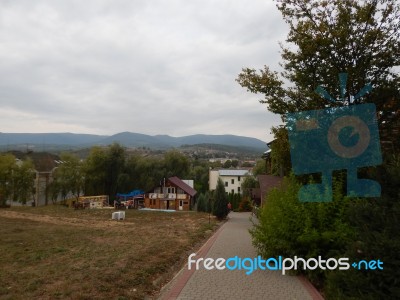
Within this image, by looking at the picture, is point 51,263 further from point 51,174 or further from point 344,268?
point 51,174

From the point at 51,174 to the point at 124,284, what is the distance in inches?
1994

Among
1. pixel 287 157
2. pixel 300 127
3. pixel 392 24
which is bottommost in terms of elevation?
pixel 287 157

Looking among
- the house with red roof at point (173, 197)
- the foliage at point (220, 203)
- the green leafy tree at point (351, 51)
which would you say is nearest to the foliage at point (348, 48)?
the green leafy tree at point (351, 51)

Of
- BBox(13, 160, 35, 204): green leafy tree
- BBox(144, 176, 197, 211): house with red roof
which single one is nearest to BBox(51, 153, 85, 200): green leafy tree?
BBox(13, 160, 35, 204): green leafy tree

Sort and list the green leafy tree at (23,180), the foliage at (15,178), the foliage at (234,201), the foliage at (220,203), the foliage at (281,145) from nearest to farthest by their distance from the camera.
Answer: the foliage at (281,145) < the foliage at (220,203) < the foliage at (15,178) < the green leafy tree at (23,180) < the foliage at (234,201)

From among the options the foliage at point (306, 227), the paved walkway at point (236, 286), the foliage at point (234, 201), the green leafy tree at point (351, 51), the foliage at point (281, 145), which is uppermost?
the green leafy tree at point (351, 51)

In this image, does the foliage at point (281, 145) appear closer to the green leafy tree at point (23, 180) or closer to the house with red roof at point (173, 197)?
the house with red roof at point (173, 197)

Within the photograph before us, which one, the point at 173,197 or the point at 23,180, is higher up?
the point at 23,180

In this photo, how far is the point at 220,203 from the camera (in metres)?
26.2

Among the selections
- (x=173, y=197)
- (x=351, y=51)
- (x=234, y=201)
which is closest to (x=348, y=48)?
(x=351, y=51)

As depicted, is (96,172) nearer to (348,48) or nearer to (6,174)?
(6,174)

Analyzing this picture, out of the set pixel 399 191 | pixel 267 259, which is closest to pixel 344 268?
pixel 399 191

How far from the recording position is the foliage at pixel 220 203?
84.5ft

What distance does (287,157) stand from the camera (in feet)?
37.5
